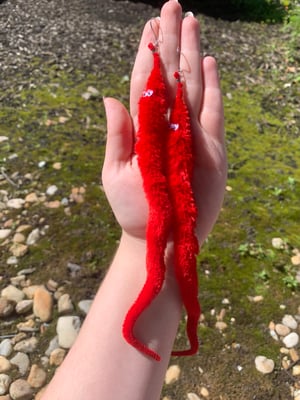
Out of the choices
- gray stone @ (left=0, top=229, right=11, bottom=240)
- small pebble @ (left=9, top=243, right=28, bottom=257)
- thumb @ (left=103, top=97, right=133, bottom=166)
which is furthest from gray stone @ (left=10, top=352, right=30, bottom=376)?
thumb @ (left=103, top=97, right=133, bottom=166)

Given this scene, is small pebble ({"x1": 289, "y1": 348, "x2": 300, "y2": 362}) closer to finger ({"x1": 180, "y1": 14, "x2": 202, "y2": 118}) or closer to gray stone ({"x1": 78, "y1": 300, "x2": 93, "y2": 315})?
gray stone ({"x1": 78, "y1": 300, "x2": 93, "y2": 315})

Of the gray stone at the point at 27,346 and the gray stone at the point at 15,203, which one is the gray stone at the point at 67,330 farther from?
the gray stone at the point at 15,203

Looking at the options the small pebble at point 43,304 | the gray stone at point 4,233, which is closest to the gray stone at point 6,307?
the small pebble at point 43,304

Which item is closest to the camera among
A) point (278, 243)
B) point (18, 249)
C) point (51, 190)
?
point (18, 249)

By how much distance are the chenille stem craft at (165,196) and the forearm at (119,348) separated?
0.19 ft

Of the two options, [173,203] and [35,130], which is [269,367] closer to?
[173,203]

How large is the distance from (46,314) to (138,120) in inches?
52.7

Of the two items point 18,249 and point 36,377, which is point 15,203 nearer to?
point 18,249

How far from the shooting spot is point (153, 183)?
74.0 inches

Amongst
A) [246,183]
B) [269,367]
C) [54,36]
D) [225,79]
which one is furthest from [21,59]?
Result: [269,367]

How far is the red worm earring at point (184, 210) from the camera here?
1.78m

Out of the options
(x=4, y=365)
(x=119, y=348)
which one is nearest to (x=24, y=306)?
(x=4, y=365)

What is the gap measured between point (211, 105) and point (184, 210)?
72cm

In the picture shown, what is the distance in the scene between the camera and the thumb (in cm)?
198
